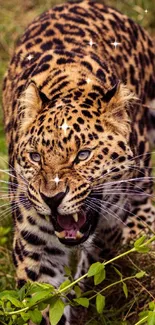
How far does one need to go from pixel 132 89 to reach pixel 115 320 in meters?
1.73

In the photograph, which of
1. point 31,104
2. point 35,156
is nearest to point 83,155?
point 35,156

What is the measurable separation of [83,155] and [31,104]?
1.60 ft

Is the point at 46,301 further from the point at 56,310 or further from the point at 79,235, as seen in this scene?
the point at 79,235

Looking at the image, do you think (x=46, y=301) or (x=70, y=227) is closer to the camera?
(x=46, y=301)

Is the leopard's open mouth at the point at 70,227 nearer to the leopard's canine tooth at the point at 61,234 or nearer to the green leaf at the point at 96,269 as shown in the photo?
the leopard's canine tooth at the point at 61,234

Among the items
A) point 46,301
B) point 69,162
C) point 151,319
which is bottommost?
point 151,319

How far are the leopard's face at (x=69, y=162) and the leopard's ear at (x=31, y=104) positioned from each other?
0.07 ft

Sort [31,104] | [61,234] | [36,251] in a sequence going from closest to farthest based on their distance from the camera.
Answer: [61,234] < [31,104] < [36,251]

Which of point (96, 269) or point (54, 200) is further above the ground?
point (54, 200)

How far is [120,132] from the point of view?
536 cm

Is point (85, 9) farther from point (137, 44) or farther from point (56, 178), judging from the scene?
point (56, 178)

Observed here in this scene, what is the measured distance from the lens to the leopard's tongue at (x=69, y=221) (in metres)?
5.06

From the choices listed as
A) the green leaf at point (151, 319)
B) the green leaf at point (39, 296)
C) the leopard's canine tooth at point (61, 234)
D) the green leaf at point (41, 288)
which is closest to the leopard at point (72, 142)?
the leopard's canine tooth at point (61, 234)

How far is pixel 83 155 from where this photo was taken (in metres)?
5.01
